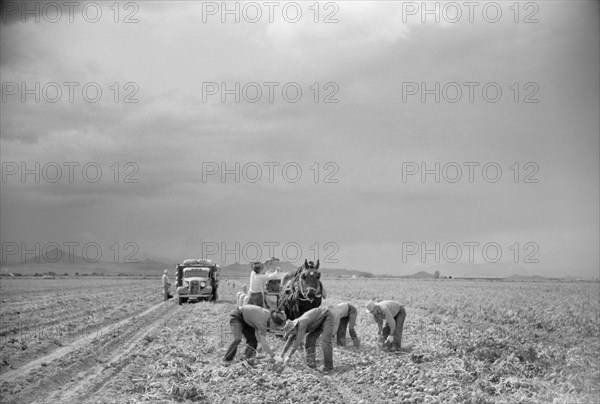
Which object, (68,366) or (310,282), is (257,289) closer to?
(310,282)

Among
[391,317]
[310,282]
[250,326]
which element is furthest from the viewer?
[310,282]

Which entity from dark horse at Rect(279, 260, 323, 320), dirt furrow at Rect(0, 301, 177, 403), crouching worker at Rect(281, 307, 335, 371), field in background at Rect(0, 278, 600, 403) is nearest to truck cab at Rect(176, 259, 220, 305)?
dirt furrow at Rect(0, 301, 177, 403)

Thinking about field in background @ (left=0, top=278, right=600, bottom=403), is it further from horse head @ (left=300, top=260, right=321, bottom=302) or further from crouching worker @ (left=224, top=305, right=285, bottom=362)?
horse head @ (left=300, top=260, right=321, bottom=302)

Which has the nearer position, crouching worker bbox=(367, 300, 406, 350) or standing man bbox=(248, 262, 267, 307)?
crouching worker bbox=(367, 300, 406, 350)

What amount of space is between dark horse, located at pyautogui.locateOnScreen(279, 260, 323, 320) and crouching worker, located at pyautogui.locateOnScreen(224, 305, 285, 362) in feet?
5.64

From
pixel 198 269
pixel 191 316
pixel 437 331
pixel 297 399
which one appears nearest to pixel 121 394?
pixel 297 399

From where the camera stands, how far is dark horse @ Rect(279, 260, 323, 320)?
14664 millimetres

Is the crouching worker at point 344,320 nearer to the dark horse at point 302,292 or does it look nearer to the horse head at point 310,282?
the dark horse at point 302,292

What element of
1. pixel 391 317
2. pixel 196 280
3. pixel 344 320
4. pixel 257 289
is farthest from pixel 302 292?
pixel 196 280

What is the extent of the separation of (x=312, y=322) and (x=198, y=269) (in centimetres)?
2566

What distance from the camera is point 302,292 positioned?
15.1 m

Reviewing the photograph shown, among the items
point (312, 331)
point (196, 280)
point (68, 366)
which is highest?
point (312, 331)

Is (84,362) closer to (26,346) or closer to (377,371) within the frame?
(26,346)

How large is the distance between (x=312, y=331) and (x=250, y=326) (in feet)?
4.91
